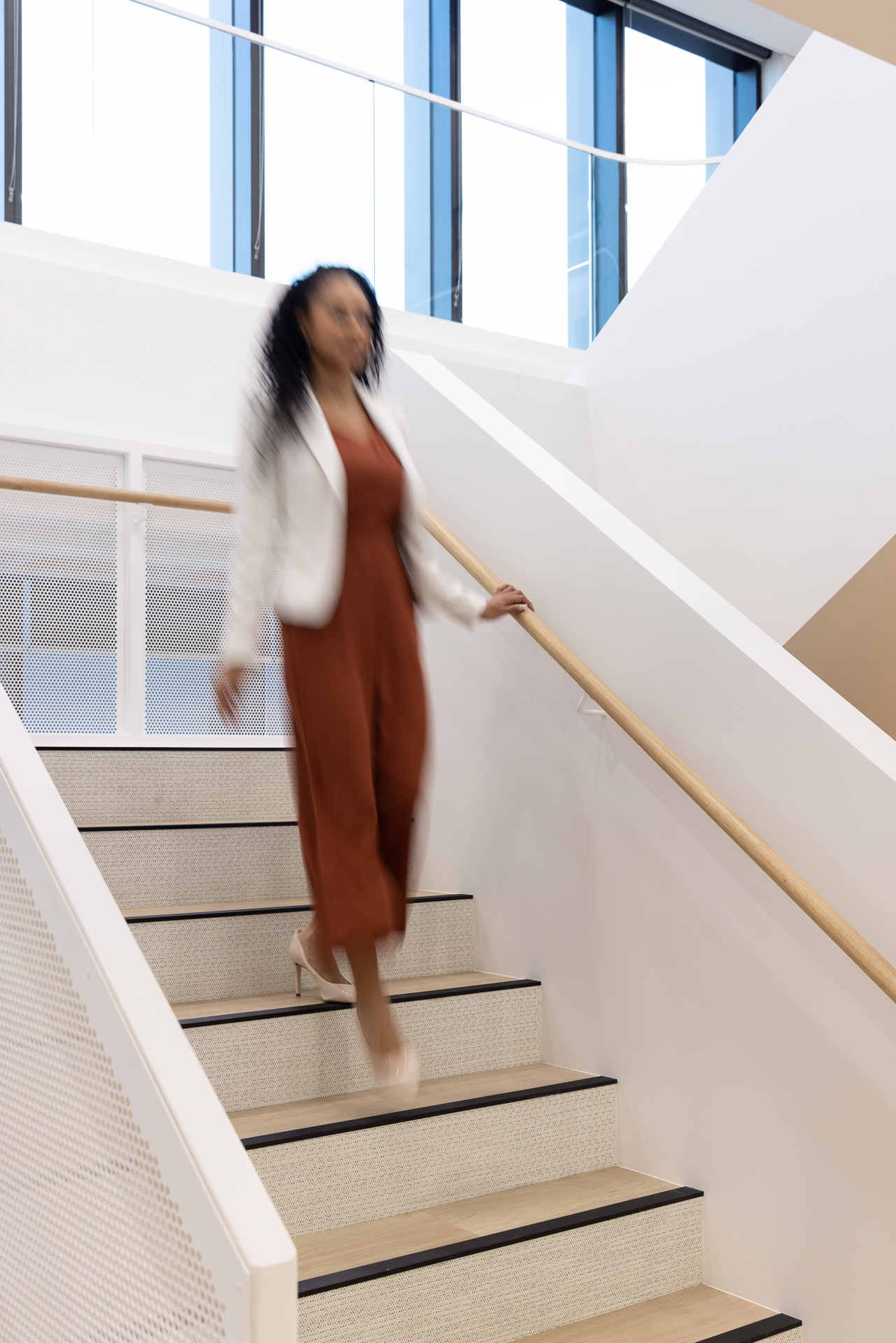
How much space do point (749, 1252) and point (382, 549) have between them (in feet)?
4.59

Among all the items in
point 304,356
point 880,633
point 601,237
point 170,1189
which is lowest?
point 170,1189

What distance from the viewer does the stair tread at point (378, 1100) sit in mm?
2111

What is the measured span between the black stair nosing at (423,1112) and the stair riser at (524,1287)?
221mm

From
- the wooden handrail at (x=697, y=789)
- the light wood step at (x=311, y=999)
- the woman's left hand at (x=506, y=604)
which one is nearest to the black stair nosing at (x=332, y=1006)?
the light wood step at (x=311, y=999)

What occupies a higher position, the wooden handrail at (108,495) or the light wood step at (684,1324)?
the wooden handrail at (108,495)

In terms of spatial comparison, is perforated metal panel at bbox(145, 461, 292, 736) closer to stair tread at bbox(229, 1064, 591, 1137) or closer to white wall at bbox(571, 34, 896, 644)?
white wall at bbox(571, 34, 896, 644)

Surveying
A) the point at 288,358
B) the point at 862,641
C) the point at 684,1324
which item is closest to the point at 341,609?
the point at 288,358

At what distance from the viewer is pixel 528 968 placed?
271cm

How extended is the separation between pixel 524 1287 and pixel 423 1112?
0.34 meters

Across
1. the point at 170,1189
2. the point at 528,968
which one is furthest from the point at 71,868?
the point at 528,968

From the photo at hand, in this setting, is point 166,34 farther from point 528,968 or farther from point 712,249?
point 528,968

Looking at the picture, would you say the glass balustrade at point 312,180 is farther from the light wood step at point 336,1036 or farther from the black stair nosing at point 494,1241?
the black stair nosing at point 494,1241

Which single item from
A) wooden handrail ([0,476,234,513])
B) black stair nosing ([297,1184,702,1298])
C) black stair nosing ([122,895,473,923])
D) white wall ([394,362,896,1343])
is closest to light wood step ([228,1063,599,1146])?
white wall ([394,362,896,1343])

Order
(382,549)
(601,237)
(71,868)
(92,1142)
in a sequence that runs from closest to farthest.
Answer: (92,1142) → (71,868) → (382,549) → (601,237)
